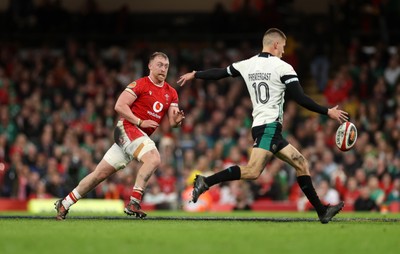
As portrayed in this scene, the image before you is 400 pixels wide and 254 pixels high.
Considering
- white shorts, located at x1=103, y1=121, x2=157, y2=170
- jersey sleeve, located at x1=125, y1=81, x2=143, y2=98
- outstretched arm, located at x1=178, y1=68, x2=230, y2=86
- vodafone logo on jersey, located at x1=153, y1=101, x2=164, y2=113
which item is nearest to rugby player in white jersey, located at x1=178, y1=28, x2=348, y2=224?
outstretched arm, located at x1=178, y1=68, x2=230, y2=86

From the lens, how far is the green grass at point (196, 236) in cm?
921

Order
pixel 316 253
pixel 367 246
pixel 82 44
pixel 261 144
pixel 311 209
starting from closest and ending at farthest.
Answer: pixel 316 253 → pixel 367 246 → pixel 261 144 → pixel 311 209 → pixel 82 44

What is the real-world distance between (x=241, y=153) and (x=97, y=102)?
187 inches

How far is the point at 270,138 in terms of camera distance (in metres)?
12.7

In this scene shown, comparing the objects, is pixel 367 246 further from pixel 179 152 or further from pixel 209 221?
pixel 179 152

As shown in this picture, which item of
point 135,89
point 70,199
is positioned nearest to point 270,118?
point 135,89

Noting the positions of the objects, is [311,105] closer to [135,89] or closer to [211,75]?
[211,75]

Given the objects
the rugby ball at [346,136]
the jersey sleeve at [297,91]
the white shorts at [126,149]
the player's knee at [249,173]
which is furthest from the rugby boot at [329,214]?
the white shorts at [126,149]

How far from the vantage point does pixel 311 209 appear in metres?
21.7

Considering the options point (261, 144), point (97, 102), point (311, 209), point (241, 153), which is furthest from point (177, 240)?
point (97, 102)

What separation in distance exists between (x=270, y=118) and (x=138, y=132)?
6.03ft

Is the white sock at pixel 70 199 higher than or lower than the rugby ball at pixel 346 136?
lower

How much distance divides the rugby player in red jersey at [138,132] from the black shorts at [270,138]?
1.23m

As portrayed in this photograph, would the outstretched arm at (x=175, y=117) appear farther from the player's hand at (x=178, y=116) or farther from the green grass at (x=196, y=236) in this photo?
the green grass at (x=196, y=236)
